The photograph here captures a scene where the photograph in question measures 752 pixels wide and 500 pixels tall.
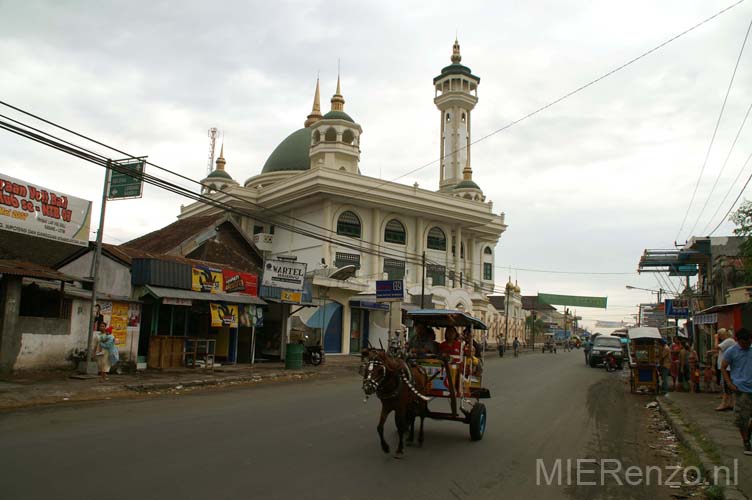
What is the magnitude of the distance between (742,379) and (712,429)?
10.8 ft

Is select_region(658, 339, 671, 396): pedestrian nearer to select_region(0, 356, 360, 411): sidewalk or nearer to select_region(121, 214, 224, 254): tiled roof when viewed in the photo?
select_region(0, 356, 360, 411): sidewalk

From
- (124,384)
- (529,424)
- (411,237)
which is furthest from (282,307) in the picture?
(411,237)

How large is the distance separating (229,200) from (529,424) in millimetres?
45075

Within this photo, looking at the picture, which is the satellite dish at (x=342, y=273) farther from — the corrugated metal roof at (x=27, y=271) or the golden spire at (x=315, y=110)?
the golden spire at (x=315, y=110)

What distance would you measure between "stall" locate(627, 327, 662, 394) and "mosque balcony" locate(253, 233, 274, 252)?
1531 inches

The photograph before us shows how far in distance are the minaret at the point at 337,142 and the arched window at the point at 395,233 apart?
18.8ft

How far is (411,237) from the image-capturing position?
51.8 m

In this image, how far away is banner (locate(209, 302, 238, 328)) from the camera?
811 inches

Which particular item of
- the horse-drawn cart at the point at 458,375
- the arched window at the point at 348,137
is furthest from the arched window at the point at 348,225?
the horse-drawn cart at the point at 458,375

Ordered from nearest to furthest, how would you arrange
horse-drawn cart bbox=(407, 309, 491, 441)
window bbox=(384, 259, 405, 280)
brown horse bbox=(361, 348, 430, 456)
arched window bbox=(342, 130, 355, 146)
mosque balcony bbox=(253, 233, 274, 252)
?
brown horse bbox=(361, 348, 430, 456) < horse-drawn cart bbox=(407, 309, 491, 441) < window bbox=(384, 259, 405, 280) < arched window bbox=(342, 130, 355, 146) < mosque balcony bbox=(253, 233, 274, 252)

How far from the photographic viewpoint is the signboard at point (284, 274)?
78.8 feet

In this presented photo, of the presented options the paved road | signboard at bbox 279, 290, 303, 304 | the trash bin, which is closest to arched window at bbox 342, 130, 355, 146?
signboard at bbox 279, 290, 303, 304

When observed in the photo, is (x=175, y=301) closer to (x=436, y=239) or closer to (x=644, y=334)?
(x=644, y=334)

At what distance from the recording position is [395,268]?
5041cm
